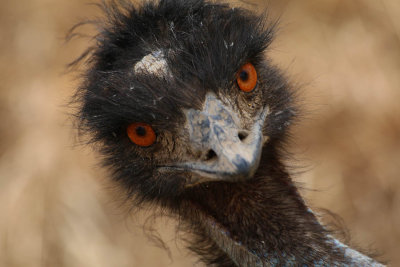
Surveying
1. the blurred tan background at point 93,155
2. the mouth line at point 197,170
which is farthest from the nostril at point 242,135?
the blurred tan background at point 93,155

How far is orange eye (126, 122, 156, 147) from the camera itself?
1.74 meters

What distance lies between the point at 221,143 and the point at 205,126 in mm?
96

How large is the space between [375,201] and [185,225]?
2.33 m

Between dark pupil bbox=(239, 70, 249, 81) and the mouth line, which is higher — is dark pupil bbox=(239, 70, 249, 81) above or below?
above

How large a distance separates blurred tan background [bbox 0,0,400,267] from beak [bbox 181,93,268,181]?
2059 millimetres

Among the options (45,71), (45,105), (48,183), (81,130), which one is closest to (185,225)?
(81,130)

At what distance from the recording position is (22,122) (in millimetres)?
3859

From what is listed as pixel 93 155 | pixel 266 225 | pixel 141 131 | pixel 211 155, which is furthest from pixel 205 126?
pixel 93 155

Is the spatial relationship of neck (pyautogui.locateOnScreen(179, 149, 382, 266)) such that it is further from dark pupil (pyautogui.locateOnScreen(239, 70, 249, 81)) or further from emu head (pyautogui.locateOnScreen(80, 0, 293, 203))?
dark pupil (pyautogui.locateOnScreen(239, 70, 249, 81))

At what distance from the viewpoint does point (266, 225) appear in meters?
1.78

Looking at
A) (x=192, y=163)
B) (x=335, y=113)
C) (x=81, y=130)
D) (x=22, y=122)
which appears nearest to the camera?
(x=192, y=163)

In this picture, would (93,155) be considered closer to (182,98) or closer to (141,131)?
(141,131)

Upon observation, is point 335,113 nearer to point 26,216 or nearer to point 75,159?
point 75,159

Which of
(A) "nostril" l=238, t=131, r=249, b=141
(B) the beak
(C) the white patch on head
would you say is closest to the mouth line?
(B) the beak
